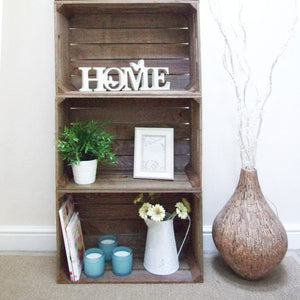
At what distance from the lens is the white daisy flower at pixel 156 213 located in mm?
1643

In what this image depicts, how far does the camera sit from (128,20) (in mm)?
1821

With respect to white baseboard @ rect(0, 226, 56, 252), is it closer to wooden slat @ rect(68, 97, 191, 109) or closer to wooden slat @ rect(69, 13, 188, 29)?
wooden slat @ rect(68, 97, 191, 109)

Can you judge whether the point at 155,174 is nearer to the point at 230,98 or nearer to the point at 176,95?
the point at 176,95

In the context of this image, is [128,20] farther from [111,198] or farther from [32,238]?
[32,238]

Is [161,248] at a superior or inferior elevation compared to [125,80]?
inferior

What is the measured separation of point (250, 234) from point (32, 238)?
3.86 feet

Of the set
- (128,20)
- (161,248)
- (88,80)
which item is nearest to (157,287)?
(161,248)

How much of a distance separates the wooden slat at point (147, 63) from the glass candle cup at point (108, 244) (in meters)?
0.89


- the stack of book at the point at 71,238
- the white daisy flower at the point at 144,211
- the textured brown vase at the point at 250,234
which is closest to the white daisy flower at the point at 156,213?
the white daisy flower at the point at 144,211

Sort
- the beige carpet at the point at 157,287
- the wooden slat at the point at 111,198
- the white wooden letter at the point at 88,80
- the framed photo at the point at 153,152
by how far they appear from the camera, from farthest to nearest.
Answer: the wooden slat at the point at 111,198 → the framed photo at the point at 153,152 → the white wooden letter at the point at 88,80 → the beige carpet at the point at 157,287

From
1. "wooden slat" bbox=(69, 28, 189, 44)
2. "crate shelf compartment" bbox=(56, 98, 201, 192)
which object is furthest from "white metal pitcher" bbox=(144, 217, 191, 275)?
"wooden slat" bbox=(69, 28, 189, 44)

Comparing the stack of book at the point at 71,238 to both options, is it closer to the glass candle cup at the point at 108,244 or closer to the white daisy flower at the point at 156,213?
the glass candle cup at the point at 108,244

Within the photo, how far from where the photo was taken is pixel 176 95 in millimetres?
1569

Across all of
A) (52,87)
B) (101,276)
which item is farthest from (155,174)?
(52,87)
